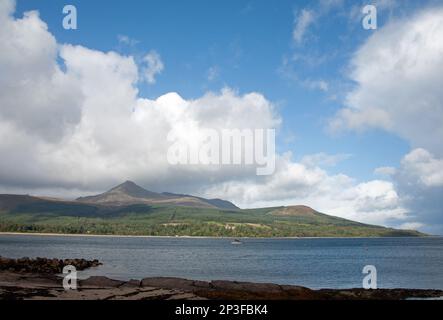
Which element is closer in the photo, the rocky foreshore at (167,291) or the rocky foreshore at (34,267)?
the rocky foreshore at (167,291)

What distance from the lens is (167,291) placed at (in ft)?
153

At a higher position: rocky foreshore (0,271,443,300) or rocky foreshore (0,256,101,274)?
rocky foreshore (0,271,443,300)

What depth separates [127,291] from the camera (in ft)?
152

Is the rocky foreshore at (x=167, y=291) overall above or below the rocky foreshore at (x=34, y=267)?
above

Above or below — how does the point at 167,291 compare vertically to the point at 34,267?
above

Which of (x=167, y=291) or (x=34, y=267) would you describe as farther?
(x=34, y=267)

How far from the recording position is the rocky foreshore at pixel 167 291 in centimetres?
4162

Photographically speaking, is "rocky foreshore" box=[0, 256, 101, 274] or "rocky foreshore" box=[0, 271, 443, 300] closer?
"rocky foreshore" box=[0, 271, 443, 300]

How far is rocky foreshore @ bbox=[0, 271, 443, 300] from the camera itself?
41625mm
